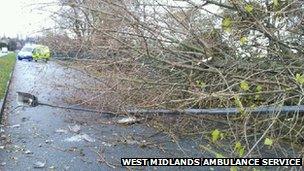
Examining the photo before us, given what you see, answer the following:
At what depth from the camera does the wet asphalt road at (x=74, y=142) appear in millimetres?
6445

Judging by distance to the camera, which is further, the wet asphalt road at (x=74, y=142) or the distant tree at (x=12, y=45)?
the distant tree at (x=12, y=45)

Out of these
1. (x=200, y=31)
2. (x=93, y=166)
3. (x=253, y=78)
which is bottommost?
(x=93, y=166)

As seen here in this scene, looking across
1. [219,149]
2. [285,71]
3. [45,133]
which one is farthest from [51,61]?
[285,71]

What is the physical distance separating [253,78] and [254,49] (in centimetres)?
80

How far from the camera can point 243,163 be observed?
13.4 ft

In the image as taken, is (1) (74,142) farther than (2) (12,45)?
No

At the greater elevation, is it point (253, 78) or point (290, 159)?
point (253, 78)

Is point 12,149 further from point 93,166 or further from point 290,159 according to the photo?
point 290,159

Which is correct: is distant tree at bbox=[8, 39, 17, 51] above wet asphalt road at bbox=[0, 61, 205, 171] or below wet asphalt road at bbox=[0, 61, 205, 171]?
above

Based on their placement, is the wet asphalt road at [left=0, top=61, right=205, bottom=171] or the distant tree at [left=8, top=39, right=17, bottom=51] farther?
Answer: the distant tree at [left=8, top=39, right=17, bottom=51]

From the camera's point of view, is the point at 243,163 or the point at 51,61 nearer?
the point at 243,163

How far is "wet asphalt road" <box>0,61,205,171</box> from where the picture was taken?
6.45m

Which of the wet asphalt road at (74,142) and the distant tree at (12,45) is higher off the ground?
the distant tree at (12,45)

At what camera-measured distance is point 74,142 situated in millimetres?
7602
